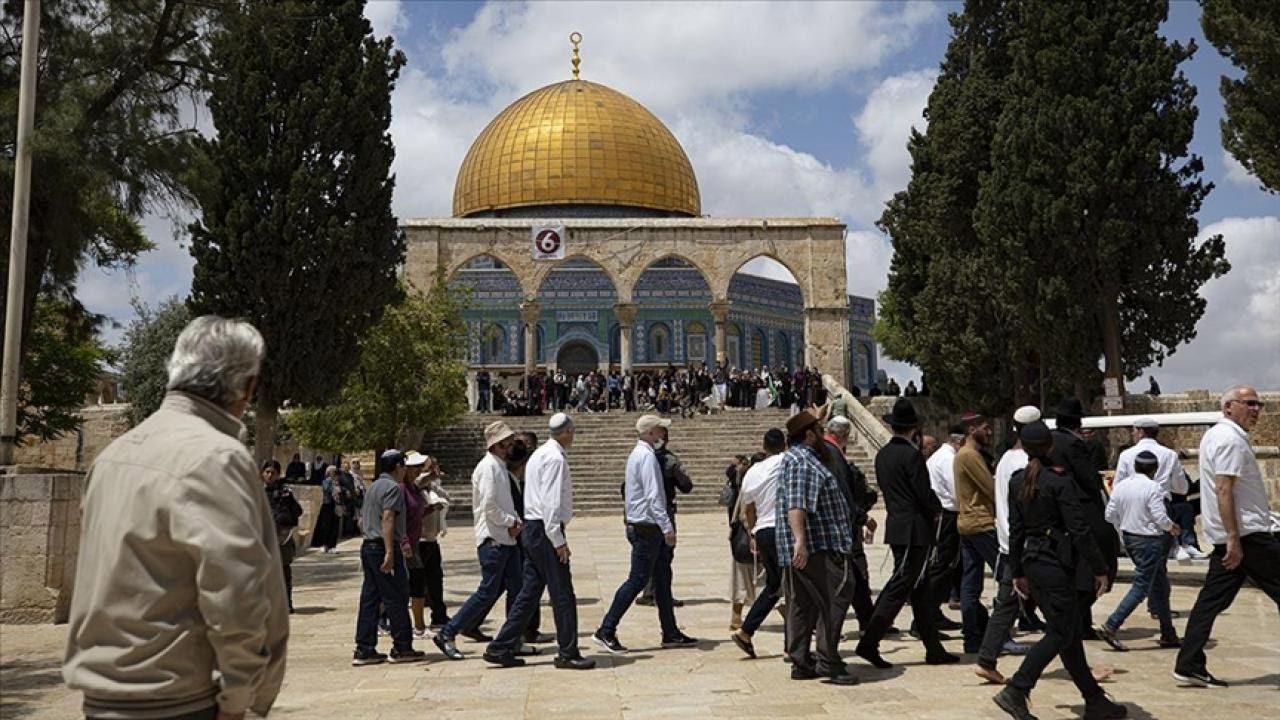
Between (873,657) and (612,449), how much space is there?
17.3 metres

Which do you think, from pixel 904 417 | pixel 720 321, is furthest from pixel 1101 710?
pixel 720 321

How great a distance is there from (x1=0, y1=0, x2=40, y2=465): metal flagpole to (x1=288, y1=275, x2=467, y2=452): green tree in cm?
1193

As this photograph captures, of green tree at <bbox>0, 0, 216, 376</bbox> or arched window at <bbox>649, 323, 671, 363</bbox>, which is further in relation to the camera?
arched window at <bbox>649, 323, 671, 363</bbox>

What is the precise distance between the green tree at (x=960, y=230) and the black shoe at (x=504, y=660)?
1532 centimetres

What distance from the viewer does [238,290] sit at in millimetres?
15766

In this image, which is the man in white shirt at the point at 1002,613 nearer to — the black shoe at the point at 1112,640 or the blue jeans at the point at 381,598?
the black shoe at the point at 1112,640

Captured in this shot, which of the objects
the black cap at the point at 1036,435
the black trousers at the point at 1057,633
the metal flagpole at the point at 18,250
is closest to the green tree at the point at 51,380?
the metal flagpole at the point at 18,250

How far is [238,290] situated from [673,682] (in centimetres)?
1179

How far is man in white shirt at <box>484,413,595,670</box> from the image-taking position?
6.32 m

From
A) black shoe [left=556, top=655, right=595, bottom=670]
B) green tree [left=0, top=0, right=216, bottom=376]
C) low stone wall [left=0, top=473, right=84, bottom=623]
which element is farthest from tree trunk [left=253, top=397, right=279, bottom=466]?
black shoe [left=556, top=655, right=595, bottom=670]

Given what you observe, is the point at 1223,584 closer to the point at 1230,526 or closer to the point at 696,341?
the point at 1230,526

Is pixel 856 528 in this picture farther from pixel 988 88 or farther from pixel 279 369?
pixel 988 88

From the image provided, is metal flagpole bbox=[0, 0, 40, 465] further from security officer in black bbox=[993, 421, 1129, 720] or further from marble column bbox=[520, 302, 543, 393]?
marble column bbox=[520, 302, 543, 393]

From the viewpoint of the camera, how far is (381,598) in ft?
22.5
